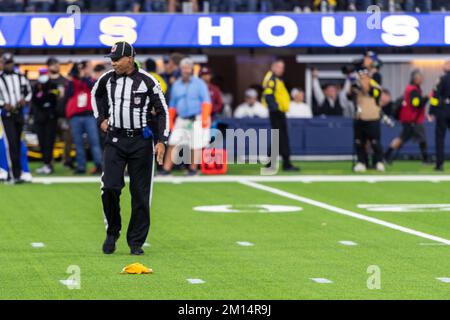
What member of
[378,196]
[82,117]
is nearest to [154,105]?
[378,196]

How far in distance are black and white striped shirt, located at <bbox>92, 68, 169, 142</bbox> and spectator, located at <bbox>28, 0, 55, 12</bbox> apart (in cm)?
1881

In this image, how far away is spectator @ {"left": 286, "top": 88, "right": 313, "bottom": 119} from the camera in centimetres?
3005

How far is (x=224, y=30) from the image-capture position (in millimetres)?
28922

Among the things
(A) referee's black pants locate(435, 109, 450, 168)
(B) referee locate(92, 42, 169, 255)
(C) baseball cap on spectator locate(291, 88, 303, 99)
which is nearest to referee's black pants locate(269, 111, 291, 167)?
(A) referee's black pants locate(435, 109, 450, 168)

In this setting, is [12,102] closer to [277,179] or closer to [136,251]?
[277,179]

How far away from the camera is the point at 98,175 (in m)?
24.3

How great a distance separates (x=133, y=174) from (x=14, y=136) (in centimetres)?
902

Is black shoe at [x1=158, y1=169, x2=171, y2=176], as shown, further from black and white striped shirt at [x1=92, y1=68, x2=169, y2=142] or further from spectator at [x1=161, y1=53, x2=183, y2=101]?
black and white striped shirt at [x1=92, y1=68, x2=169, y2=142]

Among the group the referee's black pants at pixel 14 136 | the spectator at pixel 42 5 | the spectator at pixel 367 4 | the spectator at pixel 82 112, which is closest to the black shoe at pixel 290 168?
the spectator at pixel 82 112

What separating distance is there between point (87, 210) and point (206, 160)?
23.6ft

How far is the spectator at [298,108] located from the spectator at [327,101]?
0.58m

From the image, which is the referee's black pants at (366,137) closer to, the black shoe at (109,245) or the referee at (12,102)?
the referee at (12,102)

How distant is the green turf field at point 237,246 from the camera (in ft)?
34.8
